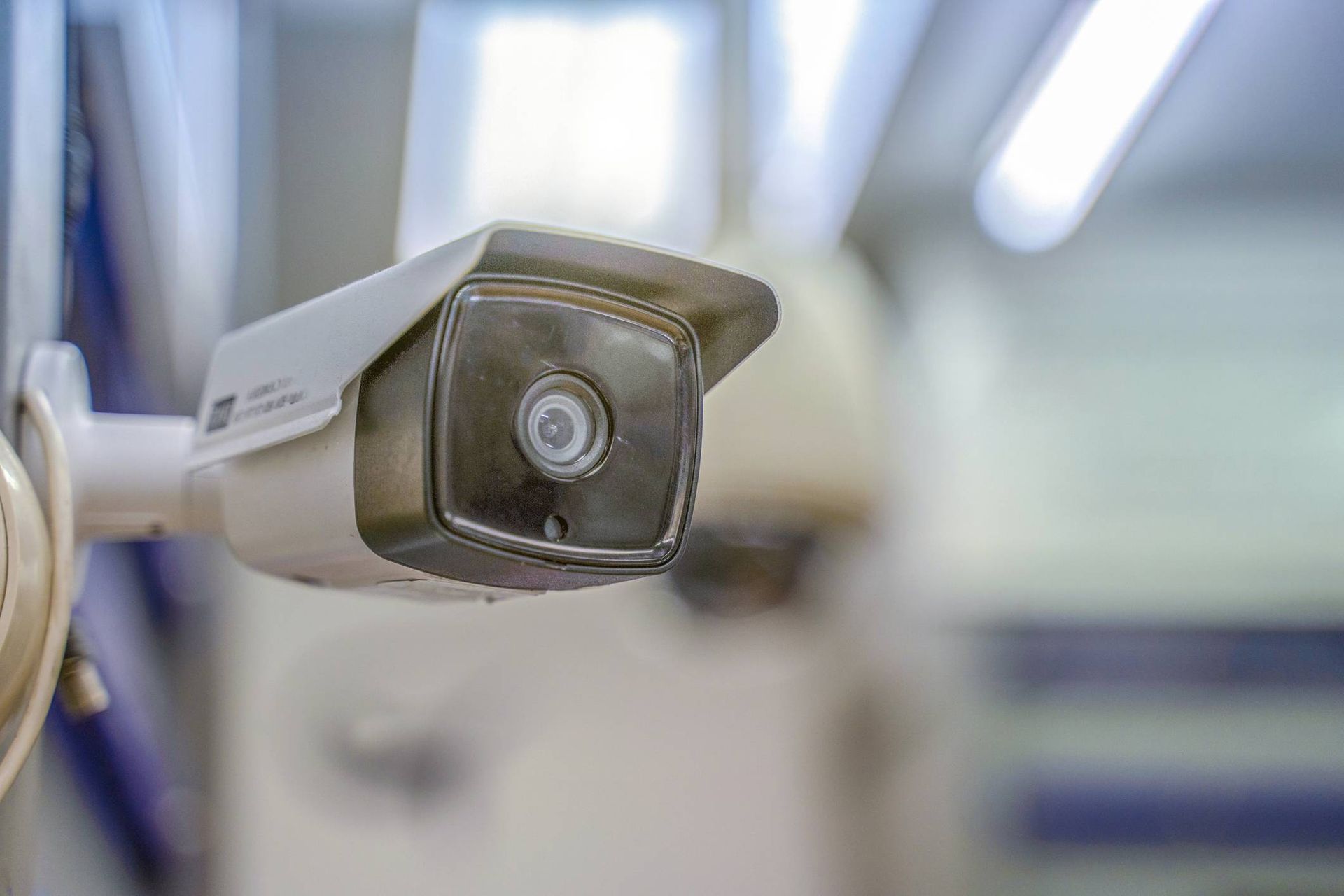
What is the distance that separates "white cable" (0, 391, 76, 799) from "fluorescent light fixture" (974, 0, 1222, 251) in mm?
1275

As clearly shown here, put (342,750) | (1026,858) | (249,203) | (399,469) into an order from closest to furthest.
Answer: (399,469) → (249,203) → (342,750) → (1026,858)

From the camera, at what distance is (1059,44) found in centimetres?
144

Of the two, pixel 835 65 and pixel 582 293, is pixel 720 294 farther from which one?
pixel 835 65

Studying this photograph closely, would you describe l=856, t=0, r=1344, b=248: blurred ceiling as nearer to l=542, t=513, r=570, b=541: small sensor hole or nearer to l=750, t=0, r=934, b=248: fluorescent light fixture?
l=750, t=0, r=934, b=248: fluorescent light fixture

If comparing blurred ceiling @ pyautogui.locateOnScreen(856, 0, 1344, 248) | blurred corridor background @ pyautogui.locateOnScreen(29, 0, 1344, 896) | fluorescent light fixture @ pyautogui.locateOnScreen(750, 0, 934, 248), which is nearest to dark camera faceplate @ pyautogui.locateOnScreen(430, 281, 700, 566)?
blurred corridor background @ pyautogui.locateOnScreen(29, 0, 1344, 896)

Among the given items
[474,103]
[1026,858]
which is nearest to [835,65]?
[474,103]

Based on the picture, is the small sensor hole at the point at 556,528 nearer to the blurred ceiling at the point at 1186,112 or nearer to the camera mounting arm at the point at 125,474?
the camera mounting arm at the point at 125,474

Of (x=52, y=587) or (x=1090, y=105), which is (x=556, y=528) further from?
(x=1090, y=105)

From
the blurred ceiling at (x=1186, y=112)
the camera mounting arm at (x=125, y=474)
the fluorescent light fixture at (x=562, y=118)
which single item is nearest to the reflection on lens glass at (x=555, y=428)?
the camera mounting arm at (x=125, y=474)

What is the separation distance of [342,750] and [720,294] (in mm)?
1826

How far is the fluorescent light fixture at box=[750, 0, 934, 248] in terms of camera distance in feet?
4.43

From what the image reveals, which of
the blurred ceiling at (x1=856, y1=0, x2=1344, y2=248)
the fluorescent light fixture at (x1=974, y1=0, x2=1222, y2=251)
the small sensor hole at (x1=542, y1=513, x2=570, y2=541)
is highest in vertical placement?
the blurred ceiling at (x1=856, y1=0, x2=1344, y2=248)

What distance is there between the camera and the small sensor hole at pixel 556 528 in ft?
1.03

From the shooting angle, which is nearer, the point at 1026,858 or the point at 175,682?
the point at 175,682
